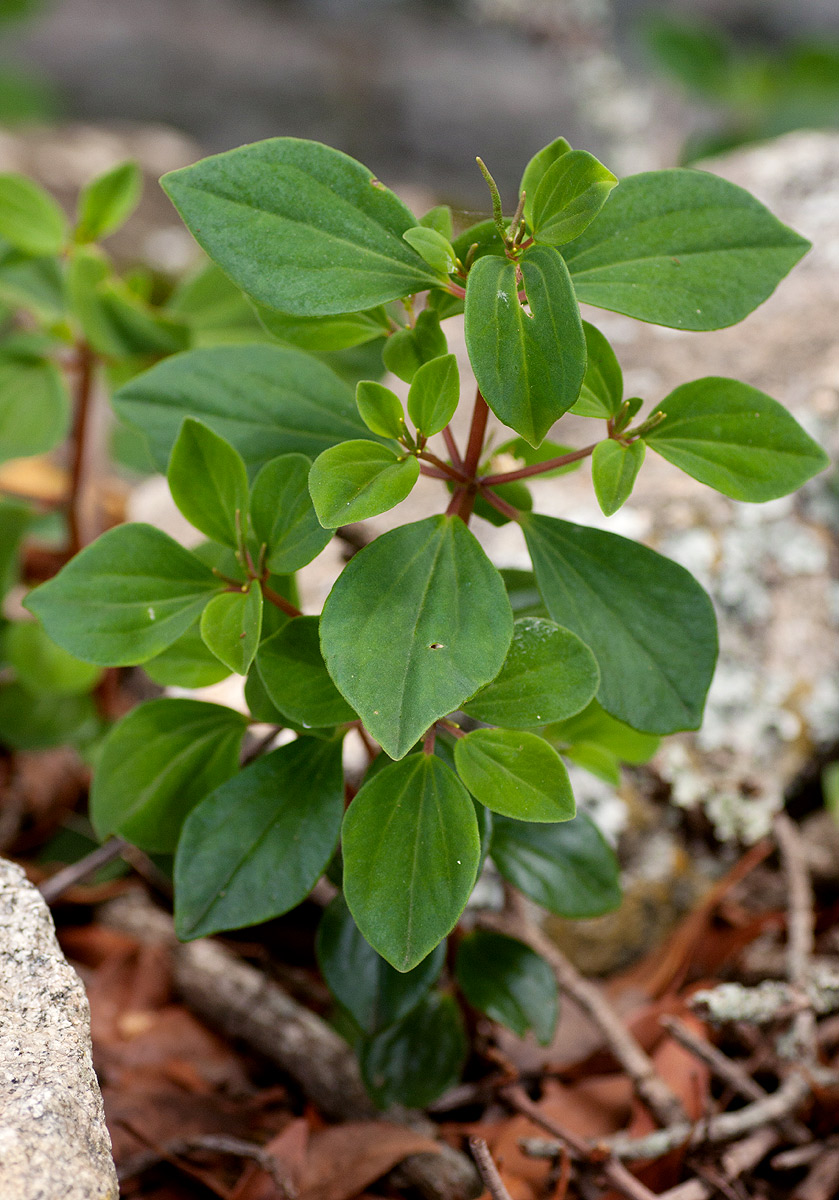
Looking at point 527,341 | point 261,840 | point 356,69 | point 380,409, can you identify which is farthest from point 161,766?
point 356,69

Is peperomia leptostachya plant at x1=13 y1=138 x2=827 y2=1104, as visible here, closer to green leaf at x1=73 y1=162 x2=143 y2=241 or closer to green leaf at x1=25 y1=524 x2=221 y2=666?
green leaf at x1=25 y1=524 x2=221 y2=666

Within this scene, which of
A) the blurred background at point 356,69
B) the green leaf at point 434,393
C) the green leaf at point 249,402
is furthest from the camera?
the blurred background at point 356,69

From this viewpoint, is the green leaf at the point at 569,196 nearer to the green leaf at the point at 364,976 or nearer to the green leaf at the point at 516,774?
the green leaf at the point at 516,774

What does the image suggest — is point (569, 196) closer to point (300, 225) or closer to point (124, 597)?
point (300, 225)

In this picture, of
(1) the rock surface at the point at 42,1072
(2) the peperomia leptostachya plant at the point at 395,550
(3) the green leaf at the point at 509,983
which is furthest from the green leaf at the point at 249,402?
(3) the green leaf at the point at 509,983

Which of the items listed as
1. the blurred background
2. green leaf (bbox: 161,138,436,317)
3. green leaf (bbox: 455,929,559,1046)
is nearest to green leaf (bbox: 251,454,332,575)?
green leaf (bbox: 161,138,436,317)

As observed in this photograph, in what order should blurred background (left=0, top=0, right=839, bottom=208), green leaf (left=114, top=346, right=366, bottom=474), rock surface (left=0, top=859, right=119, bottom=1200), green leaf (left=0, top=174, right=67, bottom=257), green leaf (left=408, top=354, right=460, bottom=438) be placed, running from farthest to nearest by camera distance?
blurred background (left=0, top=0, right=839, bottom=208) < green leaf (left=0, top=174, right=67, bottom=257) < green leaf (left=114, top=346, right=366, bottom=474) < green leaf (left=408, top=354, right=460, bottom=438) < rock surface (left=0, top=859, right=119, bottom=1200)
